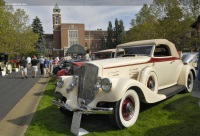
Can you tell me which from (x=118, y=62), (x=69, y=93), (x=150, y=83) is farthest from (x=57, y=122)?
(x=150, y=83)

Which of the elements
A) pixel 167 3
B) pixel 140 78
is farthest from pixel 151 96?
pixel 167 3

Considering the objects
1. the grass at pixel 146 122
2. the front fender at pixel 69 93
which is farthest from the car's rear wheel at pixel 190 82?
the front fender at pixel 69 93

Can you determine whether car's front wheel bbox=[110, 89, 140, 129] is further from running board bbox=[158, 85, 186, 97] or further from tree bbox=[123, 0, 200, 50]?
tree bbox=[123, 0, 200, 50]

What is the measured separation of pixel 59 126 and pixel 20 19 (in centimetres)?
3652

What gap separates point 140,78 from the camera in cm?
554

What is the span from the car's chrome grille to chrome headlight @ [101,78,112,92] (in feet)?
0.95

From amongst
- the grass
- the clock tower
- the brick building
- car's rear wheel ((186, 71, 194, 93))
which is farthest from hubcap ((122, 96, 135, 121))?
the clock tower

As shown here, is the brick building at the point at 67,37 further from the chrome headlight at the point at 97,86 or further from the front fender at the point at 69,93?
the chrome headlight at the point at 97,86

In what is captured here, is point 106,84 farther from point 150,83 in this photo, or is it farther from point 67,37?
point 67,37

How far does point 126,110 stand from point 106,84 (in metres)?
0.70

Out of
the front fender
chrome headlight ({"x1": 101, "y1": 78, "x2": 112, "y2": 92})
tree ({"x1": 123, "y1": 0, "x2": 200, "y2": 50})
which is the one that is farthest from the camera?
tree ({"x1": 123, "y1": 0, "x2": 200, "y2": 50})

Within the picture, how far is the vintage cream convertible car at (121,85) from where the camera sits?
15.0 feet

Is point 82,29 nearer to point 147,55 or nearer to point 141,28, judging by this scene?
point 141,28

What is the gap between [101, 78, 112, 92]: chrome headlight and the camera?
4.57m
